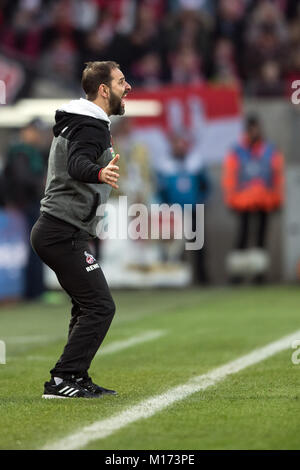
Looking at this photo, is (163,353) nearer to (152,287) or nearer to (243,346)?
(243,346)

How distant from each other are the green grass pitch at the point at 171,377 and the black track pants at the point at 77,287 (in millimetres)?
277

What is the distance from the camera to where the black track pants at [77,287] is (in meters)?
6.91

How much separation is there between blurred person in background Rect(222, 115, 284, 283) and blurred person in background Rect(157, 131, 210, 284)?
0.40 meters

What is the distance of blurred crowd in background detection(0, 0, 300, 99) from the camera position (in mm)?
18938

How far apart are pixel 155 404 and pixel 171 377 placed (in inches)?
52.0

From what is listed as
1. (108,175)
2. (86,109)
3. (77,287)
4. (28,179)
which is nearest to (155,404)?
(77,287)

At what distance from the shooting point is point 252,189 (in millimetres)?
18188

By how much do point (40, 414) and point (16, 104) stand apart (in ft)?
40.1

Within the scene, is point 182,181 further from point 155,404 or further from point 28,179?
point 155,404

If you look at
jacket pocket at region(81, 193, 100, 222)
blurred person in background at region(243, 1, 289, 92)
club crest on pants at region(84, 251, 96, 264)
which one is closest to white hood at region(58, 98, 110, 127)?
jacket pocket at region(81, 193, 100, 222)

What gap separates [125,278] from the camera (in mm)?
17719

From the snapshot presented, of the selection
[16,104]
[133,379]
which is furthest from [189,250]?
[133,379]

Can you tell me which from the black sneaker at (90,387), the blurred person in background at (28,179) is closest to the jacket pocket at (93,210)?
the black sneaker at (90,387)

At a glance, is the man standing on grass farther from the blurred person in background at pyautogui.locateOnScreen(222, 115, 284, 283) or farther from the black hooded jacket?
the blurred person in background at pyautogui.locateOnScreen(222, 115, 284, 283)
